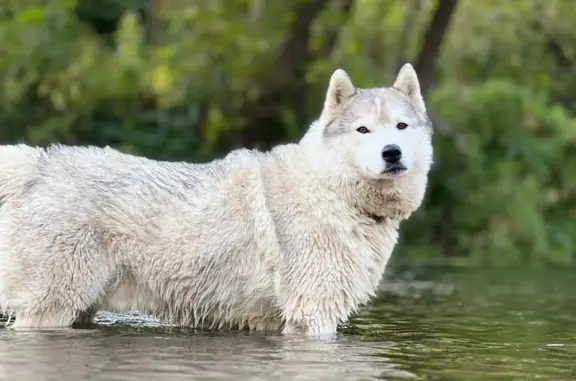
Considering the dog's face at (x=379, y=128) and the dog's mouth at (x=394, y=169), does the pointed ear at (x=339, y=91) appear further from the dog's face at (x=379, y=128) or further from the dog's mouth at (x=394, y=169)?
the dog's mouth at (x=394, y=169)

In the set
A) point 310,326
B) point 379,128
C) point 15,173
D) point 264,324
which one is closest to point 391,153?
point 379,128

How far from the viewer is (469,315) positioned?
1191 centimetres

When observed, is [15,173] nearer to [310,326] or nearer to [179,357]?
[179,357]

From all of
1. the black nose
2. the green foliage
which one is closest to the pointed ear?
the black nose

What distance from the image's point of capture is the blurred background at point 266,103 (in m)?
23.8

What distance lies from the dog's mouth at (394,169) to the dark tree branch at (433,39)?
51.1ft

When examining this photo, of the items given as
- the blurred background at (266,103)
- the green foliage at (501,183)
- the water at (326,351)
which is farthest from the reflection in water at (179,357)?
the green foliage at (501,183)

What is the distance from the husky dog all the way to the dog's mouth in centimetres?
2

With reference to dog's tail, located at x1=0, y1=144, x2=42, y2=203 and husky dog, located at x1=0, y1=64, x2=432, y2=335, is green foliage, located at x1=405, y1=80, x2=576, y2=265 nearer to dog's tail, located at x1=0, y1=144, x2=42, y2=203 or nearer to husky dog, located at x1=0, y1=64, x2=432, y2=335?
husky dog, located at x1=0, y1=64, x2=432, y2=335

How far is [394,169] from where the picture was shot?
29.2 ft

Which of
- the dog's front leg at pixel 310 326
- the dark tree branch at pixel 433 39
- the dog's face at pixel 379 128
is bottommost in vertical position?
the dog's front leg at pixel 310 326

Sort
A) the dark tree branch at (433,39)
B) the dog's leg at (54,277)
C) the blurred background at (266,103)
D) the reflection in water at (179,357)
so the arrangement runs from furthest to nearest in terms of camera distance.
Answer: the dark tree branch at (433,39) → the blurred background at (266,103) → the dog's leg at (54,277) → the reflection in water at (179,357)

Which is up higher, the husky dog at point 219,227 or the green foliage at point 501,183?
the green foliage at point 501,183

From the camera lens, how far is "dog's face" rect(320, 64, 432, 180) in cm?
894
